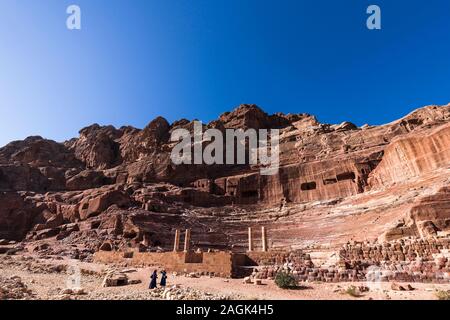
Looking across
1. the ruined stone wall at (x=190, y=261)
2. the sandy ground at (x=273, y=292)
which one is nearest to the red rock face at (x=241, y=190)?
the ruined stone wall at (x=190, y=261)

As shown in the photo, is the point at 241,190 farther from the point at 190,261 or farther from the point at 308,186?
the point at 190,261

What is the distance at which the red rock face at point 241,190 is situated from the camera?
37.8 metres

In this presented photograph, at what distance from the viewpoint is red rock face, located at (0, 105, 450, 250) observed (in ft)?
124

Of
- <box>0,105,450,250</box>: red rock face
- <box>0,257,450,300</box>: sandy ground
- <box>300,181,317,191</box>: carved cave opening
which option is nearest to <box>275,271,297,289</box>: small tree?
<box>0,257,450,300</box>: sandy ground

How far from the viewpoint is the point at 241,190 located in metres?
60.5

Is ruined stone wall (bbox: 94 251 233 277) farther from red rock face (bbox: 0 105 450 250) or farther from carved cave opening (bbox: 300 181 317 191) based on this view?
carved cave opening (bbox: 300 181 317 191)

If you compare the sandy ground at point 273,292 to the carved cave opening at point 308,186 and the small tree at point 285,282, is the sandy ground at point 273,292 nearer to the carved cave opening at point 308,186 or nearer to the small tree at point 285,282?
the small tree at point 285,282

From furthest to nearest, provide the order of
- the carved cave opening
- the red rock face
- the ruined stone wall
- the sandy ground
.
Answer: the carved cave opening
the red rock face
the ruined stone wall
the sandy ground

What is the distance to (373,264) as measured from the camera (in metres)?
17.8

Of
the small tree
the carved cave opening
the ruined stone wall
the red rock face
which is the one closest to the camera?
the small tree
